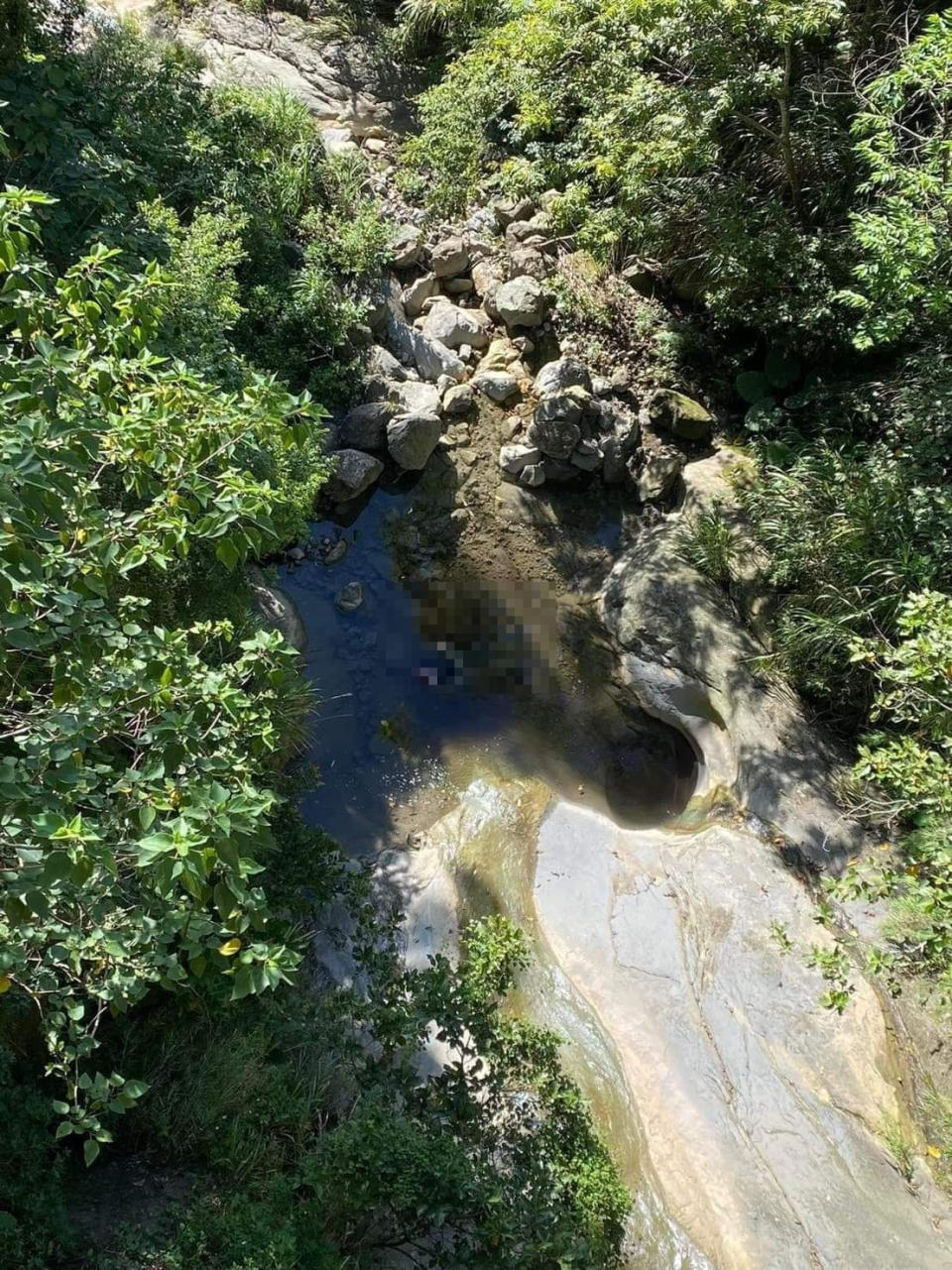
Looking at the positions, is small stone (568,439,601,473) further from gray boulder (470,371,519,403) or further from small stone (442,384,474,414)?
small stone (442,384,474,414)

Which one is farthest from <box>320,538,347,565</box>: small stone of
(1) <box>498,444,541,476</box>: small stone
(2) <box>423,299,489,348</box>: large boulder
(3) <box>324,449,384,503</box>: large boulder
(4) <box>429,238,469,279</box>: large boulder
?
(4) <box>429,238,469,279</box>: large boulder

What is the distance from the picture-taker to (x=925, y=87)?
471 cm

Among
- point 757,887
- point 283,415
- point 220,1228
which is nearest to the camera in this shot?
point 283,415

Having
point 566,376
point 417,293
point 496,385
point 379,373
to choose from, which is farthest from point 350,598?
point 417,293

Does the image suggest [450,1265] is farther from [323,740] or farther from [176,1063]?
[323,740]

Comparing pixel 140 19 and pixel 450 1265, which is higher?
pixel 140 19

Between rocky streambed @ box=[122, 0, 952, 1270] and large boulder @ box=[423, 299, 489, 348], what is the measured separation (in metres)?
0.03

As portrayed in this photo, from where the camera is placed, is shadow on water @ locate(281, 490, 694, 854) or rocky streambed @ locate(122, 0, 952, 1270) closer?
A: rocky streambed @ locate(122, 0, 952, 1270)

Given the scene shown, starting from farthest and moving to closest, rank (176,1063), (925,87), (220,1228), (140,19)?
(140,19), (925,87), (176,1063), (220,1228)

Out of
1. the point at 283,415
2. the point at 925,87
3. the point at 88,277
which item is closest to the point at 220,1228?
the point at 283,415

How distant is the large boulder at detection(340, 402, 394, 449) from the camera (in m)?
8.20

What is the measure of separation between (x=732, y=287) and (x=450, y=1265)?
7.85 meters

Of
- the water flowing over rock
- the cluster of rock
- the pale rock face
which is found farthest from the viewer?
the water flowing over rock

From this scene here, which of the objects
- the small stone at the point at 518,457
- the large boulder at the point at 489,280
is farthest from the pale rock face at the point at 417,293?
the small stone at the point at 518,457
